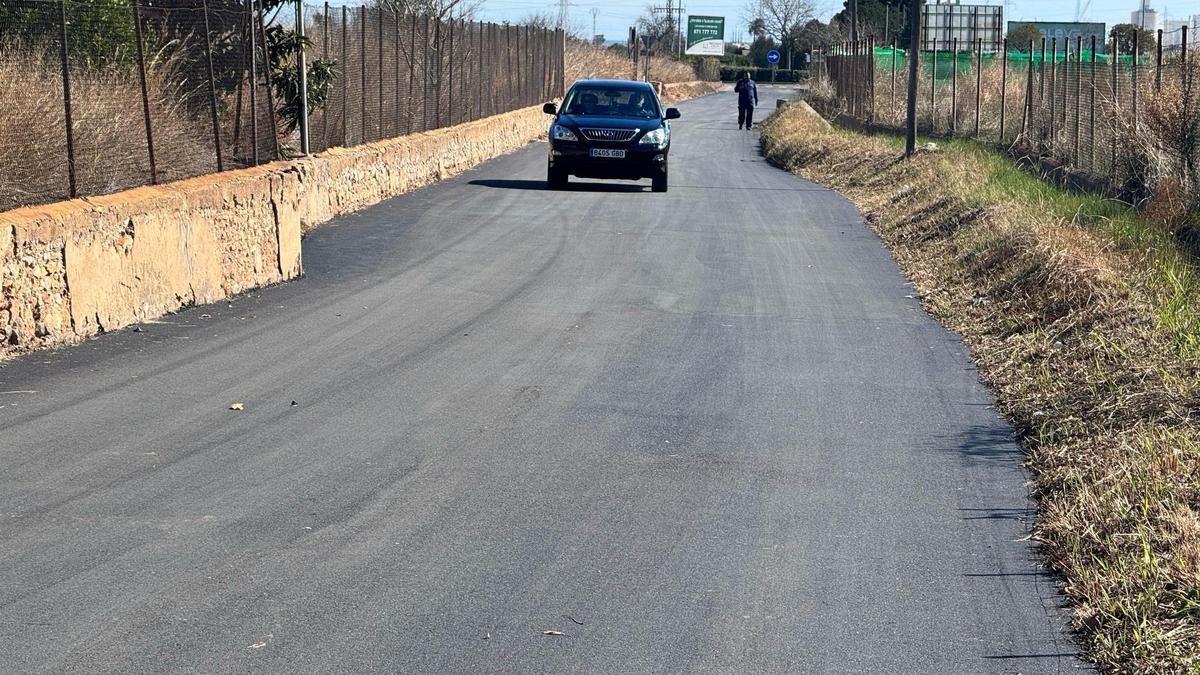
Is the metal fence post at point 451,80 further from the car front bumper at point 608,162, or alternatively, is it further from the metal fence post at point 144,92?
the metal fence post at point 144,92

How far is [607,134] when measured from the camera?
22234mm

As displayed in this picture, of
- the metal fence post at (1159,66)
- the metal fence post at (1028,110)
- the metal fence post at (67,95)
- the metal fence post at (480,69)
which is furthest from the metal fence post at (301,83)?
the metal fence post at (480,69)

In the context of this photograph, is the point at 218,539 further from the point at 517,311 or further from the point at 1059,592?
the point at 517,311

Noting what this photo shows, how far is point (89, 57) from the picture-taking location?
1138 centimetres

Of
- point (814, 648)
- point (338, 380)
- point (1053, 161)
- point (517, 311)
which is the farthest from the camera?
point (1053, 161)

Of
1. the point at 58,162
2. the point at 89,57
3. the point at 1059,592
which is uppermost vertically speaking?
the point at 89,57

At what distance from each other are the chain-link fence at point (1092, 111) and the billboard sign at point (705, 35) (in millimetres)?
79899

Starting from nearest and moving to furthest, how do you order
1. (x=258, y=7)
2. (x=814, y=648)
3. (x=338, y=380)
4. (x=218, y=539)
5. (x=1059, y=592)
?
(x=814, y=648)
(x=1059, y=592)
(x=218, y=539)
(x=338, y=380)
(x=258, y=7)

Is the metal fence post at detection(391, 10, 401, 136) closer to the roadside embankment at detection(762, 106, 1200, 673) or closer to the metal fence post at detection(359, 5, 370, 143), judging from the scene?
the metal fence post at detection(359, 5, 370, 143)

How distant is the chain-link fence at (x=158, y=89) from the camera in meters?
10.1

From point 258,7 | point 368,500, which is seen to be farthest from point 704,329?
point 258,7

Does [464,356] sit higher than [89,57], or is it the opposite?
[89,57]

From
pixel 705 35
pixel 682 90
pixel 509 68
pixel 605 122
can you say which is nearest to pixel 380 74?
pixel 605 122

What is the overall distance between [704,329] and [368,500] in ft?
15.9
